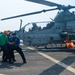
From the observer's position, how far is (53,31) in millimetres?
25125

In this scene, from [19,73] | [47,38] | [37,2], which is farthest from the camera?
[47,38]

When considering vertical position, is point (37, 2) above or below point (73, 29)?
above

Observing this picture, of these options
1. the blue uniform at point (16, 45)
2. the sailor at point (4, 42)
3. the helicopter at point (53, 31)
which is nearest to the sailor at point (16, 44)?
the blue uniform at point (16, 45)

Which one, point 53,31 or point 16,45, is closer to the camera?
point 16,45

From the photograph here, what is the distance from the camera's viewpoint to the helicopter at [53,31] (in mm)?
24562

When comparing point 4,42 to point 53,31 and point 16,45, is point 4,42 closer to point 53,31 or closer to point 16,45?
point 16,45

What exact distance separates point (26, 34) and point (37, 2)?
405cm

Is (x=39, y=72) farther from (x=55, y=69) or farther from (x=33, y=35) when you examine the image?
(x=33, y=35)

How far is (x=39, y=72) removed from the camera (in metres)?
11.8

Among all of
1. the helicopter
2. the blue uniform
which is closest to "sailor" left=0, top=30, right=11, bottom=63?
the blue uniform

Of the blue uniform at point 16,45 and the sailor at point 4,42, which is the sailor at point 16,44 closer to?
the blue uniform at point 16,45

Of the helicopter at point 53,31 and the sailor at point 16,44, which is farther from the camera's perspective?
the helicopter at point 53,31

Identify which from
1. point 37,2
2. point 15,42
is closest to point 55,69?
point 15,42

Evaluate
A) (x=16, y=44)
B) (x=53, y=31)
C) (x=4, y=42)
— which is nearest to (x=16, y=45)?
(x=16, y=44)
